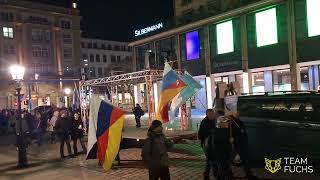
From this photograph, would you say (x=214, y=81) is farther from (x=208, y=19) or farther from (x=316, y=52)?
(x=316, y=52)

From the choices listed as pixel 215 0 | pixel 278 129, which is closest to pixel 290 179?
pixel 278 129

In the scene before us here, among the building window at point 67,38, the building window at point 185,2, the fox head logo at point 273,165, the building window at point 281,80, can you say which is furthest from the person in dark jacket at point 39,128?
the building window at point 67,38

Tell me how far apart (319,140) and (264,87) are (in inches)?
829

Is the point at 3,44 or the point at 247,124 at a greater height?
the point at 3,44

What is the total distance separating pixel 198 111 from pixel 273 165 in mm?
24194

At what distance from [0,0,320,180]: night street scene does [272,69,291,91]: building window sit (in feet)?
0.22

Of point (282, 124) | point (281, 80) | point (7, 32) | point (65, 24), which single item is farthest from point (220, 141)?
point (65, 24)

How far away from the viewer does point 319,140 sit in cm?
830

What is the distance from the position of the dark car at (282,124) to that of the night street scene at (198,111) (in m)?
0.02

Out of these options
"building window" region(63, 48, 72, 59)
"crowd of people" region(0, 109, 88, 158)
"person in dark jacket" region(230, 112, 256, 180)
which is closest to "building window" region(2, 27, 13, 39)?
"building window" region(63, 48, 72, 59)

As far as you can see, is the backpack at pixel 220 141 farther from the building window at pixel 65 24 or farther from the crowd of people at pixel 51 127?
the building window at pixel 65 24

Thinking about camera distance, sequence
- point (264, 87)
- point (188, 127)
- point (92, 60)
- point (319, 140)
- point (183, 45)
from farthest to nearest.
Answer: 1. point (92, 60)
2. point (183, 45)
3. point (264, 87)
4. point (188, 127)
5. point (319, 140)

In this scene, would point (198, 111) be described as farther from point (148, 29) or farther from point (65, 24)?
point (65, 24)

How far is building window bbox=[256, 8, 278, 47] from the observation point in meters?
27.1
